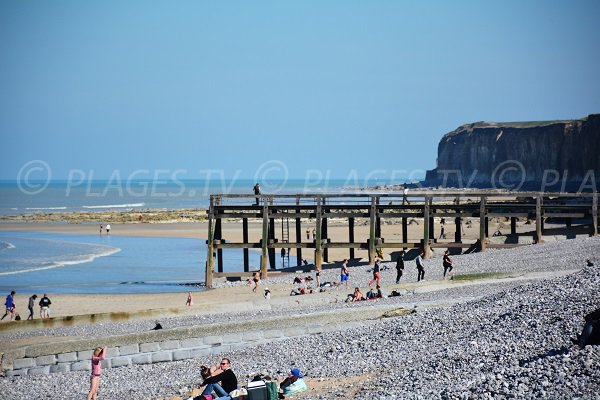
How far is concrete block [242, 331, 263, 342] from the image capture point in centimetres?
1766

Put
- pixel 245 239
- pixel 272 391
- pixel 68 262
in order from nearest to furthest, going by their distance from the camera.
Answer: pixel 272 391 → pixel 245 239 → pixel 68 262

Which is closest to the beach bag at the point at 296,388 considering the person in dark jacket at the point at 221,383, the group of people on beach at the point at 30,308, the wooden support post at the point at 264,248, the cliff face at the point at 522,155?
the person in dark jacket at the point at 221,383

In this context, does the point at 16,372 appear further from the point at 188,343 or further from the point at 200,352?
Answer: the point at 200,352

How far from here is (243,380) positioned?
1465 centimetres

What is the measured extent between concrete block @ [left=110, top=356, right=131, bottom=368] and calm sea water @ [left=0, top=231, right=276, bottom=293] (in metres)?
15.1

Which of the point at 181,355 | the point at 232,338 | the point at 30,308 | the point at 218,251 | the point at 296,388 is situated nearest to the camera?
the point at 296,388

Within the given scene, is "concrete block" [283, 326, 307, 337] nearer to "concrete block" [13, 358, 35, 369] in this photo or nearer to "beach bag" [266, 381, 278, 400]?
"beach bag" [266, 381, 278, 400]

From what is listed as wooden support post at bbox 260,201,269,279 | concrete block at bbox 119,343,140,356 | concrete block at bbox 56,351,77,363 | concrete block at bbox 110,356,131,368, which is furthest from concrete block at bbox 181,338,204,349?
wooden support post at bbox 260,201,269,279

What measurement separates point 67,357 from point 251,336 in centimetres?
373

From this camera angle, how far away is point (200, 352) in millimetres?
17484

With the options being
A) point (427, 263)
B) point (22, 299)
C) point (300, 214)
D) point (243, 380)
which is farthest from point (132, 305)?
point (243, 380)

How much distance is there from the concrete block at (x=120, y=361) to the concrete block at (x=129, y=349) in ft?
0.33

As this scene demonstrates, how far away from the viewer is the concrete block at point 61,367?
677 inches

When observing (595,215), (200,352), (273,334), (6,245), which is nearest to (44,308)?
(200,352)
